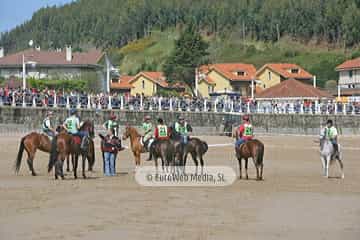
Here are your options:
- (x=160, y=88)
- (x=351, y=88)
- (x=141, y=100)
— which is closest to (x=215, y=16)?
(x=160, y=88)

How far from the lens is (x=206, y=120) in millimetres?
54938

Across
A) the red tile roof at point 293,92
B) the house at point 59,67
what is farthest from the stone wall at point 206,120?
the house at point 59,67

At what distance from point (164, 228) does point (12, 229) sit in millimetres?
2078

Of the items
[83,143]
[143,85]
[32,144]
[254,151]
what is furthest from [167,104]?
[143,85]

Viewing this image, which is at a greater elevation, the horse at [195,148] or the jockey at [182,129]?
the jockey at [182,129]

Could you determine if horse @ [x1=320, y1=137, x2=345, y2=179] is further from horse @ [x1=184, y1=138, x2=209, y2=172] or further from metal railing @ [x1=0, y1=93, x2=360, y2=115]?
metal railing @ [x1=0, y1=93, x2=360, y2=115]

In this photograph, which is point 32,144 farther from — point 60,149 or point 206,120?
point 206,120

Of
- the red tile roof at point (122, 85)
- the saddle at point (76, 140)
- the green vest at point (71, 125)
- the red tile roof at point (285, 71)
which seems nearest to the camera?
the saddle at point (76, 140)

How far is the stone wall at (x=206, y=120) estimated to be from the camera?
141ft

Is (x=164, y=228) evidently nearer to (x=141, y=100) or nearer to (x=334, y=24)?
(x=141, y=100)

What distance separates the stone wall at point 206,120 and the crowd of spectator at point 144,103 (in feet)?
1.90

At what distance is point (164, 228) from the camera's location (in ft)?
38.2

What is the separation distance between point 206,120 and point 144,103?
4.95 m

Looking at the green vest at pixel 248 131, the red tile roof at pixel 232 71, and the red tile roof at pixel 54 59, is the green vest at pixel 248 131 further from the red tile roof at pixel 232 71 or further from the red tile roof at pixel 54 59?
the red tile roof at pixel 232 71
